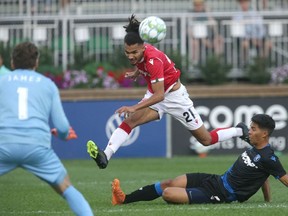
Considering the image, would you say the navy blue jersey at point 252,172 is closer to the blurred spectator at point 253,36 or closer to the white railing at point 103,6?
the blurred spectator at point 253,36

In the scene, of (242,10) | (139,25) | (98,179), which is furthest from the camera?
(242,10)

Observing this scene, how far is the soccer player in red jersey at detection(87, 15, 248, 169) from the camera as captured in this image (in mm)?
11695

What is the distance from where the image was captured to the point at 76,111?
19344 mm

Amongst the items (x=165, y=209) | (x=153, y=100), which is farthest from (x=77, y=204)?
(x=153, y=100)

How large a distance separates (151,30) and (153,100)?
1.15m

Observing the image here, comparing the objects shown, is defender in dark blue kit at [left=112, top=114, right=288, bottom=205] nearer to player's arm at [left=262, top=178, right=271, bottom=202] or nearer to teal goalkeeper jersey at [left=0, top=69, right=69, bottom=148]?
player's arm at [left=262, top=178, right=271, bottom=202]

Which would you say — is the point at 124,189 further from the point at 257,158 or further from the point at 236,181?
the point at 257,158

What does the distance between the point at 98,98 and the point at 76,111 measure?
0.58m

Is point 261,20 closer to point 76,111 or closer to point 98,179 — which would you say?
point 76,111

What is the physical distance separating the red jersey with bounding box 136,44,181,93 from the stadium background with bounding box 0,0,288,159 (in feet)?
22.7

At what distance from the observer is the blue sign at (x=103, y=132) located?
755 inches

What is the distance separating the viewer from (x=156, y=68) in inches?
461

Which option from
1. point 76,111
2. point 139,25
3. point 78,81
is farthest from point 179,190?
point 78,81

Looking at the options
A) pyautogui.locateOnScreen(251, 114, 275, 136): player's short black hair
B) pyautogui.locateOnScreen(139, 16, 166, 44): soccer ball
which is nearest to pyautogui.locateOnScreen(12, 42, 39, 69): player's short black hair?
pyautogui.locateOnScreen(251, 114, 275, 136): player's short black hair
